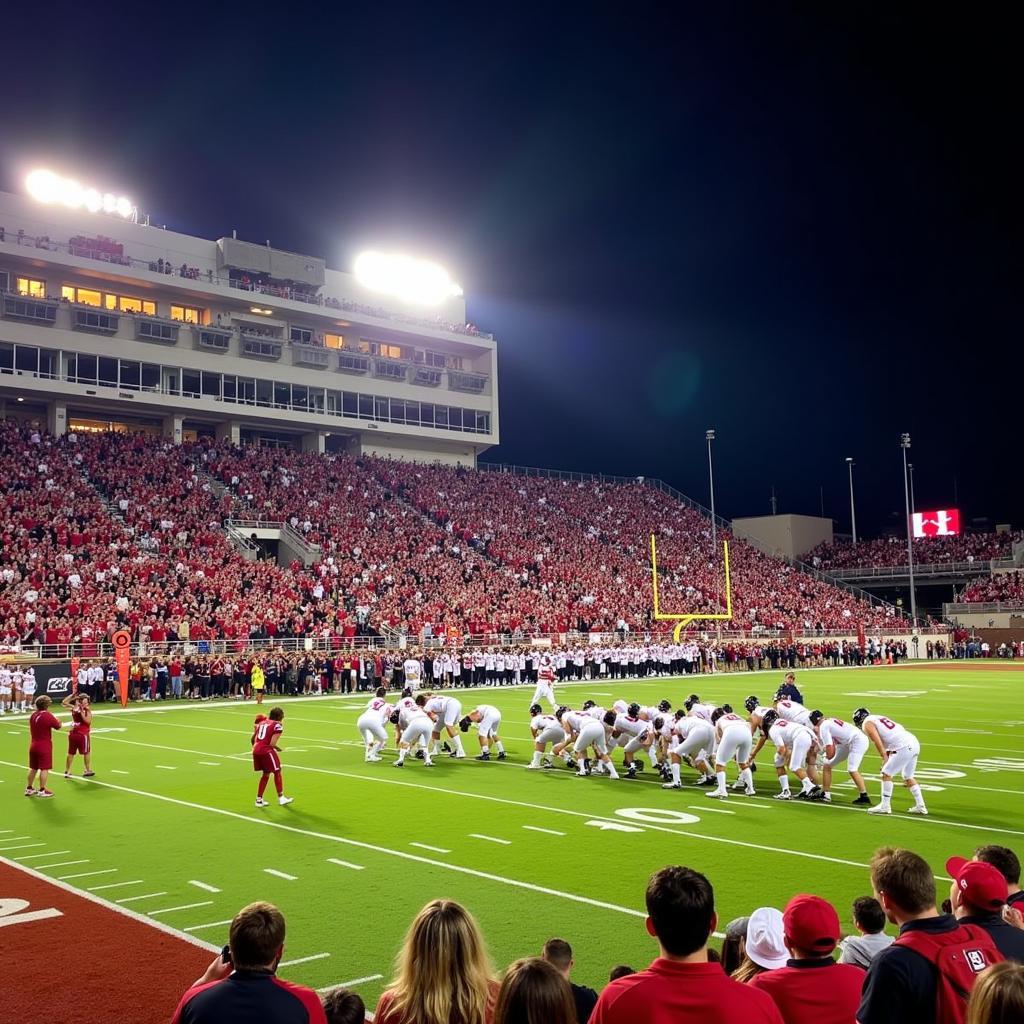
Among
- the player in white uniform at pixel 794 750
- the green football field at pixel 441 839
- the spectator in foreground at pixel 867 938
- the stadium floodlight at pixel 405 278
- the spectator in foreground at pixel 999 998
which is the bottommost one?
the green football field at pixel 441 839

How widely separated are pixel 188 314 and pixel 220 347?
2714mm

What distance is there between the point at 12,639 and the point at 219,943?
79.0 feet

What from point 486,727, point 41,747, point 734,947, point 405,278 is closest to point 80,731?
point 41,747

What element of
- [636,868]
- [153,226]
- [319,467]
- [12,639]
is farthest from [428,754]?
[153,226]

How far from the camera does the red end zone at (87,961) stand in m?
6.15

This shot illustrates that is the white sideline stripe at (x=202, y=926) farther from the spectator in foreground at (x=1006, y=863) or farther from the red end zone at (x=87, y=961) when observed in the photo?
the spectator in foreground at (x=1006, y=863)

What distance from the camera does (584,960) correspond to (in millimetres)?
6723

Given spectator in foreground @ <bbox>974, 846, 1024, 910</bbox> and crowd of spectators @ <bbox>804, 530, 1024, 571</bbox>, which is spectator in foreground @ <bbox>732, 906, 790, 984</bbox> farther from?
crowd of spectators @ <bbox>804, 530, 1024, 571</bbox>

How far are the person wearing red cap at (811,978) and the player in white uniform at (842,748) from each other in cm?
960

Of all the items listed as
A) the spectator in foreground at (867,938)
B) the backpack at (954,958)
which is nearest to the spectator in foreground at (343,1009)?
the backpack at (954,958)

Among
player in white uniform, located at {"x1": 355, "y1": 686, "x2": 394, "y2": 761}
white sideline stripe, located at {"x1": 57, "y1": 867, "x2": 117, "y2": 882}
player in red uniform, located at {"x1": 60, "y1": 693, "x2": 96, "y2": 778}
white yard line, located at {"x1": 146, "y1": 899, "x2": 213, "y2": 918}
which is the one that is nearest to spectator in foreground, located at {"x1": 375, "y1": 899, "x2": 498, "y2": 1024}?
white yard line, located at {"x1": 146, "y1": 899, "x2": 213, "y2": 918}

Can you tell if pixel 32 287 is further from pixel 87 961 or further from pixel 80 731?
pixel 87 961

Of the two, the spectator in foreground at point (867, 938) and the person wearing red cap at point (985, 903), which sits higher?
the person wearing red cap at point (985, 903)

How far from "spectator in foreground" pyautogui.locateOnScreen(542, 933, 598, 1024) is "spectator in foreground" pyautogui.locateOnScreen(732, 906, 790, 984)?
0.56 m
